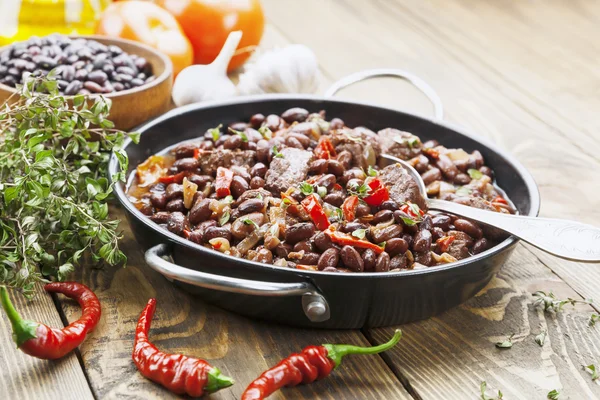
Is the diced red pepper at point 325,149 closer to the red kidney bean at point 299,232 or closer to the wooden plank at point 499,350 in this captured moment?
the red kidney bean at point 299,232

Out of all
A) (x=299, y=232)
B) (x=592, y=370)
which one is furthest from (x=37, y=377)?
(x=592, y=370)

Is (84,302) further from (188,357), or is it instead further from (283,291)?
→ (283,291)

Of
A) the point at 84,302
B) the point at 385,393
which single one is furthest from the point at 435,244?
the point at 84,302

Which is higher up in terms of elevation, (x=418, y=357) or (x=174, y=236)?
(x=174, y=236)

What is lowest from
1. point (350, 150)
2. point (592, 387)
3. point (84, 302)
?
point (84, 302)

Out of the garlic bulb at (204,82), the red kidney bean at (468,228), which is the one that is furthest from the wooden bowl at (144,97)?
the red kidney bean at (468,228)

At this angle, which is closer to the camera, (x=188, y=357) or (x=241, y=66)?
(x=188, y=357)

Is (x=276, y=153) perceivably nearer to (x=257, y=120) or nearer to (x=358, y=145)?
(x=358, y=145)
